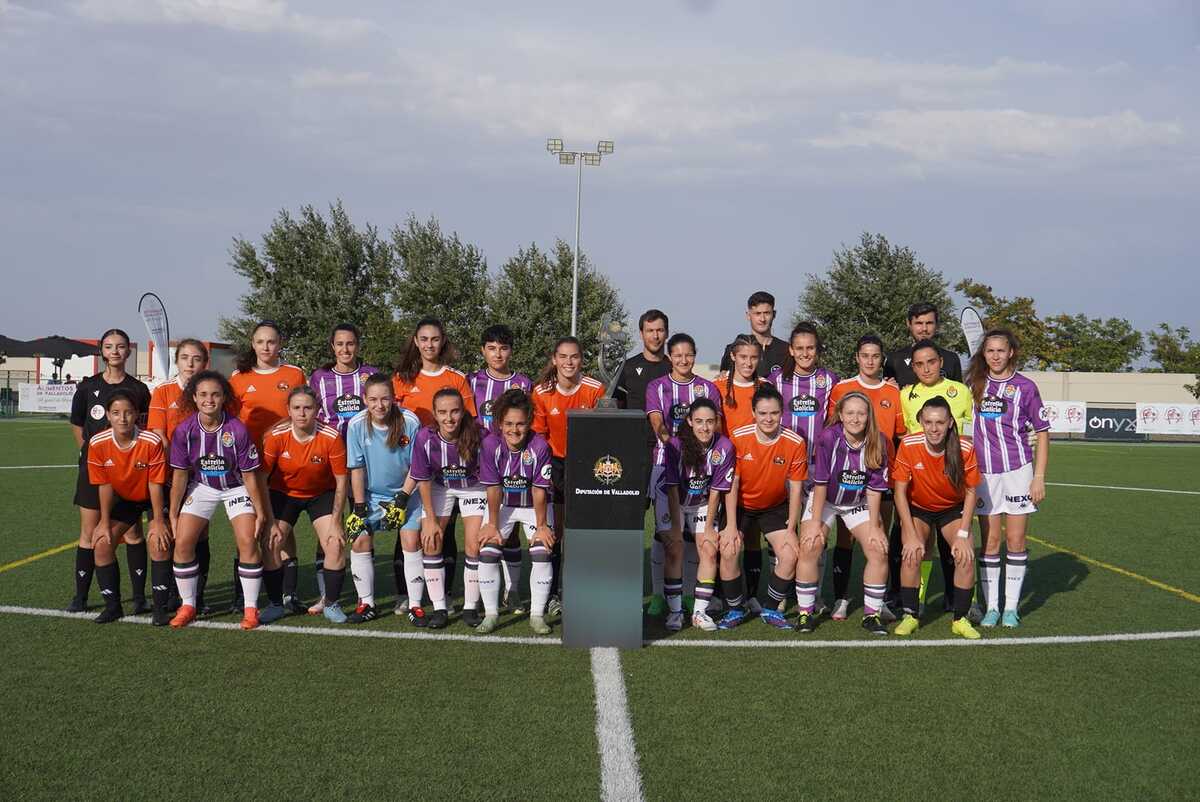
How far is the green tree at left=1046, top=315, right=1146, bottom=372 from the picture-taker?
51550mm

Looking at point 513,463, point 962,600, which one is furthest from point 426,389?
point 962,600

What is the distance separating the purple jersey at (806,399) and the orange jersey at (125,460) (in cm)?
387

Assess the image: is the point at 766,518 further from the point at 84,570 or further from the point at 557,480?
the point at 84,570

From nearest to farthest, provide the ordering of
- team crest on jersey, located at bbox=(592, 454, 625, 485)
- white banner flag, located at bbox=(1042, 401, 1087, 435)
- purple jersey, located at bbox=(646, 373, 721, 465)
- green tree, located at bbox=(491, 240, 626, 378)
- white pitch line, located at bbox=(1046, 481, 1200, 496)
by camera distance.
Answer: team crest on jersey, located at bbox=(592, 454, 625, 485) → purple jersey, located at bbox=(646, 373, 721, 465) → white pitch line, located at bbox=(1046, 481, 1200, 496) → white banner flag, located at bbox=(1042, 401, 1087, 435) → green tree, located at bbox=(491, 240, 626, 378)

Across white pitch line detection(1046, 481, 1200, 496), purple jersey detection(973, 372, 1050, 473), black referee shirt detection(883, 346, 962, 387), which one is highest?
black referee shirt detection(883, 346, 962, 387)

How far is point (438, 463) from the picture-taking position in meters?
5.76

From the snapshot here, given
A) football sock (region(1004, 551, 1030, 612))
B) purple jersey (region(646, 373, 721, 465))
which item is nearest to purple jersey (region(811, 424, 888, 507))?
purple jersey (region(646, 373, 721, 465))

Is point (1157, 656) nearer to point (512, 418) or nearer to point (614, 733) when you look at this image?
point (614, 733)

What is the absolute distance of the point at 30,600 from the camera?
611 centimetres

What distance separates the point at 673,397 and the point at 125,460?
335 cm

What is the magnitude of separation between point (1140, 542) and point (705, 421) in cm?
604

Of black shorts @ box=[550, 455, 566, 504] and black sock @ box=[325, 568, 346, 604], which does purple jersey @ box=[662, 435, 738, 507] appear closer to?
black shorts @ box=[550, 455, 566, 504]

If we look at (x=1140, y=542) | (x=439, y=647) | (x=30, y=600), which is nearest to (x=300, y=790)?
(x=439, y=647)

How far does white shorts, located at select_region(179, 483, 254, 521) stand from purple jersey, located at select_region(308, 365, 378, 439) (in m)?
0.74
